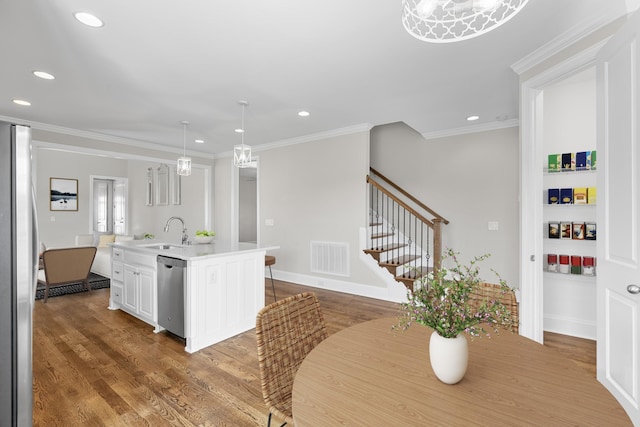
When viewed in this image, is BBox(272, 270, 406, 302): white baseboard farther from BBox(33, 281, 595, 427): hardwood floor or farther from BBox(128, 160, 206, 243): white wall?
BBox(128, 160, 206, 243): white wall

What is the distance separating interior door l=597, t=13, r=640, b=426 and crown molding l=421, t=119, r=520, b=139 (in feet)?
7.50

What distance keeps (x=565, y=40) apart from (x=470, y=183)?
245 centimetres

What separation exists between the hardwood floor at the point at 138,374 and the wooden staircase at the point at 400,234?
35.1 inches

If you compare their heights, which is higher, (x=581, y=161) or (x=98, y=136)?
(x=98, y=136)

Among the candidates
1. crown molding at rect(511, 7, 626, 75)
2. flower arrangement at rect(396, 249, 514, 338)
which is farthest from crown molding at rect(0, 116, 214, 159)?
crown molding at rect(511, 7, 626, 75)

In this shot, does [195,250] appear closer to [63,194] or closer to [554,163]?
[554,163]

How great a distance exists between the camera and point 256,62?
251 cm

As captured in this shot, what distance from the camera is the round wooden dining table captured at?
0.79 m

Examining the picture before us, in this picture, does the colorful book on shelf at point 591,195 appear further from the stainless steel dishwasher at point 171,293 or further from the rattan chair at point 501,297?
the stainless steel dishwasher at point 171,293

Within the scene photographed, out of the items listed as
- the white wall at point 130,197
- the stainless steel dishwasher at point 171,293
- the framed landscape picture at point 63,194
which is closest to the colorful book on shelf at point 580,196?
the stainless steel dishwasher at point 171,293

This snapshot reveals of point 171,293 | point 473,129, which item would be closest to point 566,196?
point 473,129

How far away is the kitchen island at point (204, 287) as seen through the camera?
2734 mm

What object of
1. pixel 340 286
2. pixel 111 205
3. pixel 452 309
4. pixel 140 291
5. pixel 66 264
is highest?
pixel 111 205

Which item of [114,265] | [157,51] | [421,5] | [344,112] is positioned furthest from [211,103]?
[421,5]
